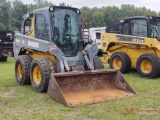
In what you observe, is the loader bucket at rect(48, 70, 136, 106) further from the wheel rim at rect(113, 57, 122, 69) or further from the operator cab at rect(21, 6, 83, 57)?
the wheel rim at rect(113, 57, 122, 69)

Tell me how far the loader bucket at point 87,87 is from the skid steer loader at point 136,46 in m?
2.65

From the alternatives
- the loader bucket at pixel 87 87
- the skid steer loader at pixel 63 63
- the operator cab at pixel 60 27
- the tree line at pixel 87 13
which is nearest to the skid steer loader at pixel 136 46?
the skid steer loader at pixel 63 63

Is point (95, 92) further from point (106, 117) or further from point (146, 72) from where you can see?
point (146, 72)

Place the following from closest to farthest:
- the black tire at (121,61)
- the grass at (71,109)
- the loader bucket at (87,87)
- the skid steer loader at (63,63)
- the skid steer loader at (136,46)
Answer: the grass at (71,109)
the loader bucket at (87,87)
the skid steer loader at (63,63)
the skid steer loader at (136,46)
the black tire at (121,61)

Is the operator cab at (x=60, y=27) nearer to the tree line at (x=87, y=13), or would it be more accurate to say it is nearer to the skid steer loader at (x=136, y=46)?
the skid steer loader at (x=136, y=46)

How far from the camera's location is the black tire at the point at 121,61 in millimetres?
10445

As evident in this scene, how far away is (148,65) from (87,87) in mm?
3575

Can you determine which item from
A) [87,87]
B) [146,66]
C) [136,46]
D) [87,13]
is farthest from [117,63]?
[87,13]

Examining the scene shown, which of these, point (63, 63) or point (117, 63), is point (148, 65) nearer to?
point (117, 63)

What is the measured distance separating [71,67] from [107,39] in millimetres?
4436

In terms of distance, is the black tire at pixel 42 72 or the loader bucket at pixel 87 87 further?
the black tire at pixel 42 72

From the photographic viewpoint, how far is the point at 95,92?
670cm

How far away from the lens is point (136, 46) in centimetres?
1008

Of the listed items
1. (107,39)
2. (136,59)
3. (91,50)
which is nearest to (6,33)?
(107,39)
